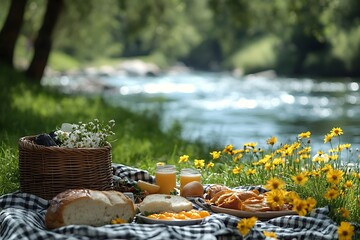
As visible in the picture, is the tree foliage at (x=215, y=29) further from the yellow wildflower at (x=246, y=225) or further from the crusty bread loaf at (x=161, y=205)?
the yellow wildflower at (x=246, y=225)

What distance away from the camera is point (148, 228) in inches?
171

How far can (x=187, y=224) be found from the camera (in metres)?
4.57

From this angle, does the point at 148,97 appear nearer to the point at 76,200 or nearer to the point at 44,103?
the point at 44,103

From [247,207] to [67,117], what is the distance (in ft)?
22.7

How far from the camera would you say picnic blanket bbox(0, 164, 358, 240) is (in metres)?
4.23

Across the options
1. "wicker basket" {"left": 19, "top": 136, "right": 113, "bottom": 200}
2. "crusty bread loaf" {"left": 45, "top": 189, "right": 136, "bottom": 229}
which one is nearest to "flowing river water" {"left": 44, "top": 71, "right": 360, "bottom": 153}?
"wicker basket" {"left": 19, "top": 136, "right": 113, "bottom": 200}

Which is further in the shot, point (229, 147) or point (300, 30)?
point (300, 30)

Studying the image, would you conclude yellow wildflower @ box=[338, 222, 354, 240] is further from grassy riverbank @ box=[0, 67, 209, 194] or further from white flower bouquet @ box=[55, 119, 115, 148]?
grassy riverbank @ box=[0, 67, 209, 194]

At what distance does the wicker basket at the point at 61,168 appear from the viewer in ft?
16.6

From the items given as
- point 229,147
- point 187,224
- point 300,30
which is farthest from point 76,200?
point 300,30

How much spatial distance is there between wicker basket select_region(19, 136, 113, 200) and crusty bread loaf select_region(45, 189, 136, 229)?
1.66 feet

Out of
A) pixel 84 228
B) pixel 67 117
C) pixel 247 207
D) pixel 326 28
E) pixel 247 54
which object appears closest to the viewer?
pixel 84 228

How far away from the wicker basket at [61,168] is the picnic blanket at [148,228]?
0.14m

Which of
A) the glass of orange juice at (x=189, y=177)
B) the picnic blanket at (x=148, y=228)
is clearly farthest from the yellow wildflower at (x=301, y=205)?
the glass of orange juice at (x=189, y=177)
